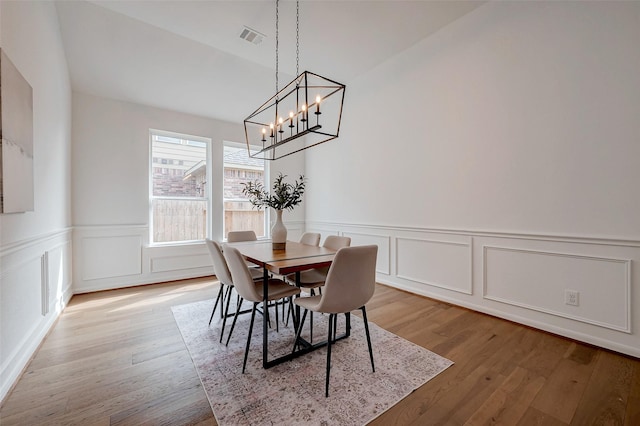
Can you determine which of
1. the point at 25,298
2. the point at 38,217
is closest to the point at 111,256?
the point at 38,217

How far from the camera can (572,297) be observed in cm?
230

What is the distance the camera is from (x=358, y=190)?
434 cm

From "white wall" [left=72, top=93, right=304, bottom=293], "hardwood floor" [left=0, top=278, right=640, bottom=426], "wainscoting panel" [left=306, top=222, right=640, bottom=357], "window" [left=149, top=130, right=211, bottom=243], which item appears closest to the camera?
"hardwood floor" [left=0, top=278, right=640, bottom=426]

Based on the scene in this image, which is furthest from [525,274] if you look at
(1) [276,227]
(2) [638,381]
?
(1) [276,227]

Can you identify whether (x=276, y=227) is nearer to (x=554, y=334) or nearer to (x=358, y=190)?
(x=358, y=190)

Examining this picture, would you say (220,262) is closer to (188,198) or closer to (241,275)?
(241,275)

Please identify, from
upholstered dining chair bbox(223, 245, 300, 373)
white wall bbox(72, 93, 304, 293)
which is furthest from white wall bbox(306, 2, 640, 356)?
white wall bbox(72, 93, 304, 293)

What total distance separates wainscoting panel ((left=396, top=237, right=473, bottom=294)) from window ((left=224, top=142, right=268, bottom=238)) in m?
2.75

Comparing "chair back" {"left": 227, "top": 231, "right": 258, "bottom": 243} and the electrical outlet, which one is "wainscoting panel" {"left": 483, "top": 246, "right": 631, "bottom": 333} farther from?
"chair back" {"left": 227, "top": 231, "right": 258, "bottom": 243}

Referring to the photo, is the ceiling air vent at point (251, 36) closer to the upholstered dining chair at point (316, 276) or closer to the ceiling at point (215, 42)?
the ceiling at point (215, 42)

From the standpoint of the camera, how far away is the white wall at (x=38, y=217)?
169 centimetres

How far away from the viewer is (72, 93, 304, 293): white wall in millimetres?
3545

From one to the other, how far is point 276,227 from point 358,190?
6.72ft

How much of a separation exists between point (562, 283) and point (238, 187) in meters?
4.56
